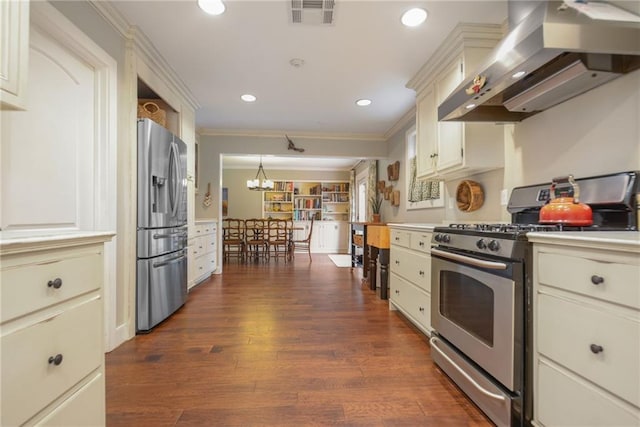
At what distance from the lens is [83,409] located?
1.02 m

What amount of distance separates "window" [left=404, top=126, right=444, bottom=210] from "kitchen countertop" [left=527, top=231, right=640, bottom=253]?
1.85 metres

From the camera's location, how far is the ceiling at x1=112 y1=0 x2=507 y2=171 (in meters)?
1.93

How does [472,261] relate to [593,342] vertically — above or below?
above

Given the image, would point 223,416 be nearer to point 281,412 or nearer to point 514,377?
point 281,412

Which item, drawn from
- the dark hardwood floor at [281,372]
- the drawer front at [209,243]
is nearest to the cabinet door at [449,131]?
the dark hardwood floor at [281,372]

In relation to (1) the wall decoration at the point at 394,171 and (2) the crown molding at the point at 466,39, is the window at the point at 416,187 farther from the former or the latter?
(2) the crown molding at the point at 466,39

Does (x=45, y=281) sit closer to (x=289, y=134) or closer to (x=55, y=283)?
(x=55, y=283)

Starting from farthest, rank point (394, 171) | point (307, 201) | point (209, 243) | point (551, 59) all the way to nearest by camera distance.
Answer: point (307, 201), point (394, 171), point (209, 243), point (551, 59)

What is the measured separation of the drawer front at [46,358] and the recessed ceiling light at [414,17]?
2390 mm

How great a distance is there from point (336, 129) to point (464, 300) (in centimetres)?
365

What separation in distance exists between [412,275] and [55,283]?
7.24ft

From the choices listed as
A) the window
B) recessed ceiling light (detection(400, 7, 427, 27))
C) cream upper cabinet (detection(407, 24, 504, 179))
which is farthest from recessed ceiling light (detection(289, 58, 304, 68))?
the window

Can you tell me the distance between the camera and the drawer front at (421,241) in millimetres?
2102

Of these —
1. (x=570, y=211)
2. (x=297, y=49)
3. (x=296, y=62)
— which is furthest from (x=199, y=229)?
(x=570, y=211)
